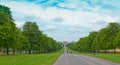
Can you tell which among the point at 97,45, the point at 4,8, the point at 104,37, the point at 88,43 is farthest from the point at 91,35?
the point at 4,8

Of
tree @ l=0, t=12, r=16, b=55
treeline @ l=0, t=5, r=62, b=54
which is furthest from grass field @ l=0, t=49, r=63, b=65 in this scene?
treeline @ l=0, t=5, r=62, b=54

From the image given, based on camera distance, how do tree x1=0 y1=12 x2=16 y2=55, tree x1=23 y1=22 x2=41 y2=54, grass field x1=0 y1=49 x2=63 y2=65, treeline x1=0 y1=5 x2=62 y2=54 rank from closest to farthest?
1. grass field x1=0 y1=49 x2=63 y2=65
2. tree x1=0 y1=12 x2=16 y2=55
3. treeline x1=0 y1=5 x2=62 y2=54
4. tree x1=23 y1=22 x2=41 y2=54

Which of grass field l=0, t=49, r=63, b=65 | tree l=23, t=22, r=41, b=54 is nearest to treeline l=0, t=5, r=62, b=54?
tree l=23, t=22, r=41, b=54

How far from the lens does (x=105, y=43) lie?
117500mm

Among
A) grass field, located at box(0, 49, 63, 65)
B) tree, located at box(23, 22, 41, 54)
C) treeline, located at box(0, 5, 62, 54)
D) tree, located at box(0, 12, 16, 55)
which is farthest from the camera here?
tree, located at box(23, 22, 41, 54)

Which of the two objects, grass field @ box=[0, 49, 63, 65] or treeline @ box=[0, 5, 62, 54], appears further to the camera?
treeline @ box=[0, 5, 62, 54]

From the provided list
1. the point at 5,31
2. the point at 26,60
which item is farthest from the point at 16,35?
the point at 26,60

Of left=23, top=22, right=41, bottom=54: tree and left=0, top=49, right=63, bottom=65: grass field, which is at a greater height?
left=23, top=22, right=41, bottom=54: tree

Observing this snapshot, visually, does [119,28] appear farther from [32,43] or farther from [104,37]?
[32,43]

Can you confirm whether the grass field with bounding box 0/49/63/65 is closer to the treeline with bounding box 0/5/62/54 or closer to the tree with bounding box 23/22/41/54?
the treeline with bounding box 0/5/62/54

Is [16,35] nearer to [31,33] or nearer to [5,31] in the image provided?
[5,31]

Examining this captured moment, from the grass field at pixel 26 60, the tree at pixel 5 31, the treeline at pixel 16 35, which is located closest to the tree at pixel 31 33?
the treeline at pixel 16 35

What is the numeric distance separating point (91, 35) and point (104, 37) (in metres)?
42.3

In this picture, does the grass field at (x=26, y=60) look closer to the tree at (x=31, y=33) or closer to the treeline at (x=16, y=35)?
the treeline at (x=16, y=35)
